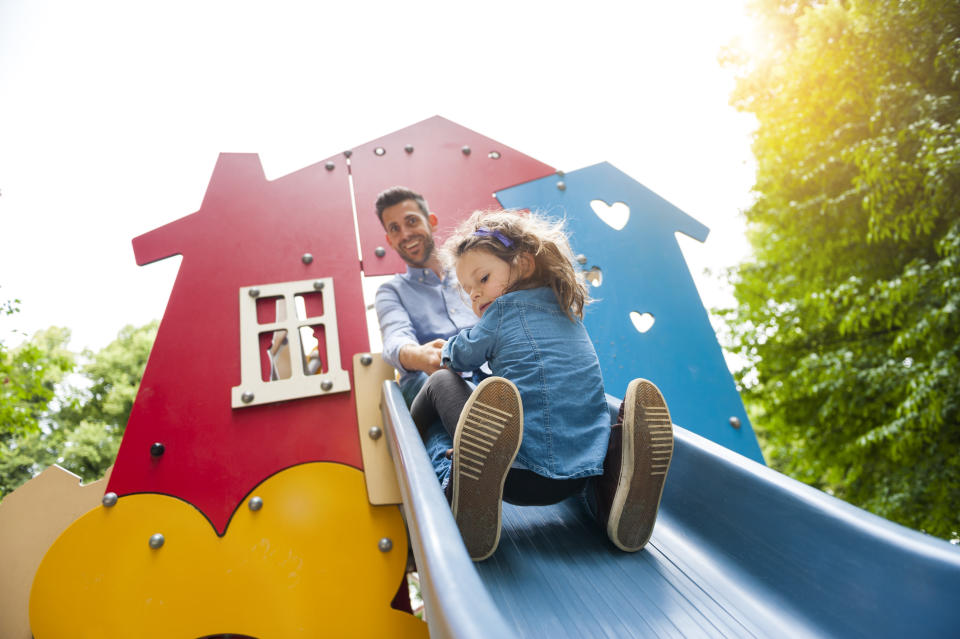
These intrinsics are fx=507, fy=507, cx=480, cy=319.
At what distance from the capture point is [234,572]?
1.71m

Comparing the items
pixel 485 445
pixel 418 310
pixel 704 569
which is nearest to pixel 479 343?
pixel 485 445

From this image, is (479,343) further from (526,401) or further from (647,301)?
(647,301)

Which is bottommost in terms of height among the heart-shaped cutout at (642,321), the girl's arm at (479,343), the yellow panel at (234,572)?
the yellow panel at (234,572)

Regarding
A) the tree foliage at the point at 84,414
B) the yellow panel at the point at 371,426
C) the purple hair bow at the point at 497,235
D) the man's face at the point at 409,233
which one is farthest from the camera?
the tree foliage at the point at 84,414

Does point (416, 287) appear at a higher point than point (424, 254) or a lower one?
lower

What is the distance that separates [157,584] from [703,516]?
1722 millimetres

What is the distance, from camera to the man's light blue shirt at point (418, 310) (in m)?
1.96

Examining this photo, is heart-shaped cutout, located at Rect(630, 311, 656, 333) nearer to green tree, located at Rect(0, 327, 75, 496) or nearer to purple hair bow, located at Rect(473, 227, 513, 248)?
purple hair bow, located at Rect(473, 227, 513, 248)

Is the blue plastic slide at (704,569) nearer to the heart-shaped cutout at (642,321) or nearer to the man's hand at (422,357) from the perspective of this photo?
the man's hand at (422,357)

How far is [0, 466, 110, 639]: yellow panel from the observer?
63.9 inches

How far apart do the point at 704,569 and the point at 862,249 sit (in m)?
4.55

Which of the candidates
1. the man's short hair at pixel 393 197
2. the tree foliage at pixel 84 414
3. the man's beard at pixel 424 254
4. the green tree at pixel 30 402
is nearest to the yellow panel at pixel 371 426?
the man's beard at pixel 424 254

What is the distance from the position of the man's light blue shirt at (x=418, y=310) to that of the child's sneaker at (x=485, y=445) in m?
0.82

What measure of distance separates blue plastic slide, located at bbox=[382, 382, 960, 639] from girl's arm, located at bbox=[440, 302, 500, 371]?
0.78 feet
